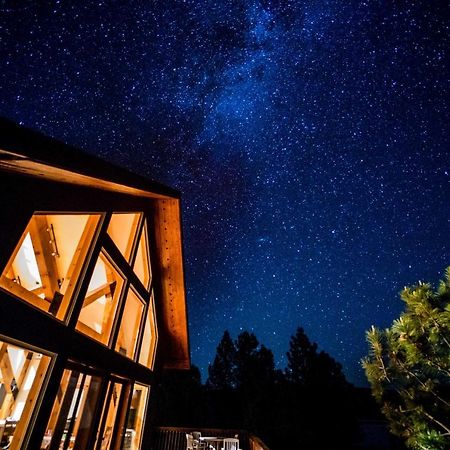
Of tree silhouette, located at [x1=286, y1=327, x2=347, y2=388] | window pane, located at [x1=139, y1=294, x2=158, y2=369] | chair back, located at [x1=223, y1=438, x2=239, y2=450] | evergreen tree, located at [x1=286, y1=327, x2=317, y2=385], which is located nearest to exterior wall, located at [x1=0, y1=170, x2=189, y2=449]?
window pane, located at [x1=139, y1=294, x2=158, y2=369]

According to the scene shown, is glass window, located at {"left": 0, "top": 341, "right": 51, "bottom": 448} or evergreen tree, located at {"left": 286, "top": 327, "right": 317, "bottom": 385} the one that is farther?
evergreen tree, located at {"left": 286, "top": 327, "right": 317, "bottom": 385}

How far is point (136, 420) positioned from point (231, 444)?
3183 mm

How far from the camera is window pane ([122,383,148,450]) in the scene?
25.0ft

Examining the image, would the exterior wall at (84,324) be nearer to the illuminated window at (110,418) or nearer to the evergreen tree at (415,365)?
the illuminated window at (110,418)

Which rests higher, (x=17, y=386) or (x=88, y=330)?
(x=88, y=330)

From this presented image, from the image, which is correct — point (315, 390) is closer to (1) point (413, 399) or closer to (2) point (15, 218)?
(1) point (413, 399)

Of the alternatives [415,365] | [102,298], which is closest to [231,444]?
[102,298]

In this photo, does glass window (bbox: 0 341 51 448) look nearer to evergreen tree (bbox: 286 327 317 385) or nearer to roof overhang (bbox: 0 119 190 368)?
roof overhang (bbox: 0 119 190 368)

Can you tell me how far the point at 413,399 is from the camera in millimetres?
4113

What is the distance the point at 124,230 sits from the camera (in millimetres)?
6734

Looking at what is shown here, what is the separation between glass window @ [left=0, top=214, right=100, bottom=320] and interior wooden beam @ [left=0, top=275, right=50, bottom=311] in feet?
0.24

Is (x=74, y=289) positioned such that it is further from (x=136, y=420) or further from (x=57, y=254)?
(x=136, y=420)

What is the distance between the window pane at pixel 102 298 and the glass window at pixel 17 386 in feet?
3.97

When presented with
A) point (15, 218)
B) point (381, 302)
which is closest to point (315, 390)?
point (381, 302)
